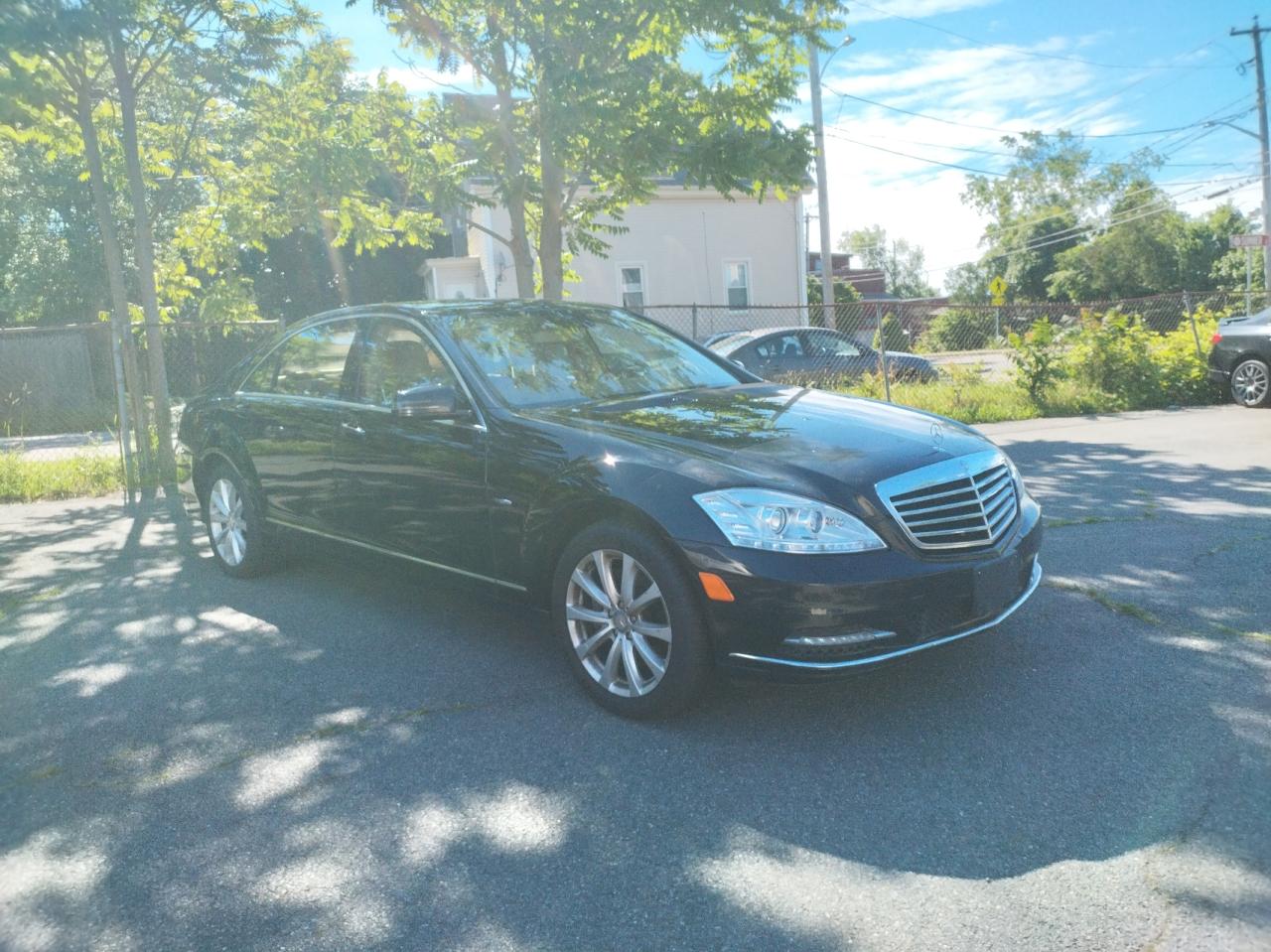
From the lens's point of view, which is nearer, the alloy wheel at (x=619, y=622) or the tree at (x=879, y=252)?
the alloy wheel at (x=619, y=622)

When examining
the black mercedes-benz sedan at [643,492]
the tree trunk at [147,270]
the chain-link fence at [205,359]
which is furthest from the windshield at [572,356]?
the tree trunk at [147,270]

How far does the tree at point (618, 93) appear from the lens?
1043cm

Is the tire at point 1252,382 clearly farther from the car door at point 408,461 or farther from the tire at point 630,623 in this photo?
the tire at point 630,623

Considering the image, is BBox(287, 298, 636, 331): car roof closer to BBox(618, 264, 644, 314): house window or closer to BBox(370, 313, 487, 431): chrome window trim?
BBox(370, 313, 487, 431): chrome window trim

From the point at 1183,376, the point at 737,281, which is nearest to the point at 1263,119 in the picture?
the point at 737,281

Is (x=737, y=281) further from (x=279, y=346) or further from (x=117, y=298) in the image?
(x=279, y=346)

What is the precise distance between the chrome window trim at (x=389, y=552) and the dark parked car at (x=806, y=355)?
403 inches

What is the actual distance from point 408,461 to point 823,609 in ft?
7.21

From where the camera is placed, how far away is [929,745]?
365 centimetres

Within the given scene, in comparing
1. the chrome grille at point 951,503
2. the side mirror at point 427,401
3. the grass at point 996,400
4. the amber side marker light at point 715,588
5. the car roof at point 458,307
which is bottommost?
the grass at point 996,400

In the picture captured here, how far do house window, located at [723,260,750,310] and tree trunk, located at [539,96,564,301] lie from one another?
14.1 m

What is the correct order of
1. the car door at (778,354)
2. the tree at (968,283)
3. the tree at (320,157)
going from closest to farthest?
the tree at (320,157) < the car door at (778,354) < the tree at (968,283)

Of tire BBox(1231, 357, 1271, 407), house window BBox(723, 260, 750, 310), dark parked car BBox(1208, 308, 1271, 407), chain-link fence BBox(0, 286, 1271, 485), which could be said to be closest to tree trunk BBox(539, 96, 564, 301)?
chain-link fence BBox(0, 286, 1271, 485)

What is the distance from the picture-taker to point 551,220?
12195 mm
